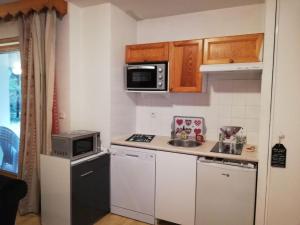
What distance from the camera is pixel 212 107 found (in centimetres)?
276

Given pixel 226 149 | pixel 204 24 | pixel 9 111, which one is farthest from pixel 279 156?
pixel 9 111

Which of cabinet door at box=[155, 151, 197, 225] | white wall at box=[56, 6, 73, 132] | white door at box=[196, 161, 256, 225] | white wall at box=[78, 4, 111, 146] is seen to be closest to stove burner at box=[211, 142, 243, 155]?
white door at box=[196, 161, 256, 225]

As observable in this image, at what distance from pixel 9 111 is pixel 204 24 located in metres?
2.99

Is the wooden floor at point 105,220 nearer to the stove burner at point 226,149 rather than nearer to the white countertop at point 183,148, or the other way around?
the white countertop at point 183,148

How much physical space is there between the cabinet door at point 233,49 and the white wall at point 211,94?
36 cm

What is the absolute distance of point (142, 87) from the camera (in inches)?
107

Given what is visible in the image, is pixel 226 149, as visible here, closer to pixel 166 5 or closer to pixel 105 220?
pixel 105 220

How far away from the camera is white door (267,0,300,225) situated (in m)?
1.83

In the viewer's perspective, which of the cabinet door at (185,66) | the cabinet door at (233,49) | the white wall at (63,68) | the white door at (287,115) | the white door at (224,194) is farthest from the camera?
the white wall at (63,68)

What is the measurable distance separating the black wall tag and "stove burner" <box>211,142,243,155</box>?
1.05ft

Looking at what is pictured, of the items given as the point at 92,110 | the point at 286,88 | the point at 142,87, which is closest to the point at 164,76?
the point at 142,87

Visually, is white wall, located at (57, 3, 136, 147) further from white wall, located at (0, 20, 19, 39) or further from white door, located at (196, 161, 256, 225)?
white door, located at (196, 161, 256, 225)

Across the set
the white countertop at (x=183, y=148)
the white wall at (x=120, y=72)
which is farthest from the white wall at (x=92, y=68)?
the white countertop at (x=183, y=148)

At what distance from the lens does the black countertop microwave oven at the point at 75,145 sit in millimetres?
2223
